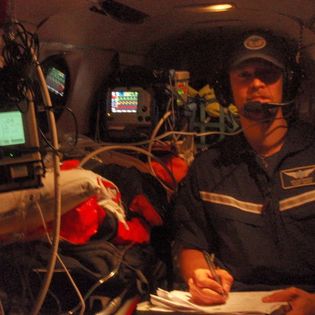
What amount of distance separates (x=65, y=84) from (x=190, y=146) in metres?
0.63

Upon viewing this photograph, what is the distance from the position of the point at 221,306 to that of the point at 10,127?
726 millimetres

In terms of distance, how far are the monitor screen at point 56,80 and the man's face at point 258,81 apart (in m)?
0.90

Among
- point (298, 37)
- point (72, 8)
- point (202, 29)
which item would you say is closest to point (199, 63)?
point (202, 29)

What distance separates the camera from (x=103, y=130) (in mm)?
2371

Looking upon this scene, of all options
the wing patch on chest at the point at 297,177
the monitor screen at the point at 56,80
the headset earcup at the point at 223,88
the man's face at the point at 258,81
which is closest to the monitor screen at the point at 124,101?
the monitor screen at the point at 56,80

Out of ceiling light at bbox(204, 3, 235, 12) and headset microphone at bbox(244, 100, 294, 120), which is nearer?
headset microphone at bbox(244, 100, 294, 120)

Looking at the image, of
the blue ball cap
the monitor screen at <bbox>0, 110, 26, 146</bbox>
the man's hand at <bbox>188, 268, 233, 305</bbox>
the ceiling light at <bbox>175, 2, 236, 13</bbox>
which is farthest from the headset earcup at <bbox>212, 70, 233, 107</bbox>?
the monitor screen at <bbox>0, 110, 26, 146</bbox>

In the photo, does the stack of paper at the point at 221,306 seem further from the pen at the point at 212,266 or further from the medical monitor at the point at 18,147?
the medical monitor at the point at 18,147

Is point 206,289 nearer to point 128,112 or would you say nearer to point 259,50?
point 259,50

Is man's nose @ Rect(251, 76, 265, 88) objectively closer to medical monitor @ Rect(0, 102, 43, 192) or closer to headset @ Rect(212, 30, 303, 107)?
headset @ Rect(212, 30, 303, 107)

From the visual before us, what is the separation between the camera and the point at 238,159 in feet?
5.67

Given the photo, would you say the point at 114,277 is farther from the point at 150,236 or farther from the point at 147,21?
the point at 147,21

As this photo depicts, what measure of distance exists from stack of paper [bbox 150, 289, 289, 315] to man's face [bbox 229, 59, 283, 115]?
0.60 metres

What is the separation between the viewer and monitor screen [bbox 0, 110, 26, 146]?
4.25 feet
